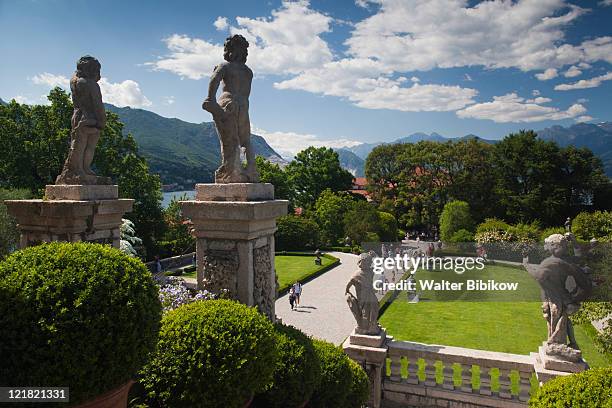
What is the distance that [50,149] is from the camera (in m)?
23.2

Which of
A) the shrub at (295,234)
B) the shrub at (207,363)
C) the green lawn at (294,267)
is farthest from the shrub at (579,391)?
the shrub at (295,234)

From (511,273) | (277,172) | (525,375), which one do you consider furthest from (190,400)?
(277,172)

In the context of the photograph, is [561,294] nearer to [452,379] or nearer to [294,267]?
[452,379]

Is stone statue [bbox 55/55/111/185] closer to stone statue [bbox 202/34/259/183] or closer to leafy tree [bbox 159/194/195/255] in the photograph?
stone statue [bbox 202/34/259/183]

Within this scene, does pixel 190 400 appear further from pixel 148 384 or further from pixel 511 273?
pixel 511 273

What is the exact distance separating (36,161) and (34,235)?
20.9 meters

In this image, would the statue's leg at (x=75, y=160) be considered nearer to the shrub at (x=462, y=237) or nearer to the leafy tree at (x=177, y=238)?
the leafy tree at (x=177, y=238)

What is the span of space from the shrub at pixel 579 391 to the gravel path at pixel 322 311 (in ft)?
32.2

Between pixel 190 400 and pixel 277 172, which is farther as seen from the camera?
pixel 277 172

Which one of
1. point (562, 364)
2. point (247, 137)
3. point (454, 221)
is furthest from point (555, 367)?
point (454, 221)

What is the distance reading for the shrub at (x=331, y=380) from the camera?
5.16m

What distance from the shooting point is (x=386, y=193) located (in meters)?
48.6

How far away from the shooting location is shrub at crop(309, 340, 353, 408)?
5.16m

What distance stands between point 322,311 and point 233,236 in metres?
14.3
